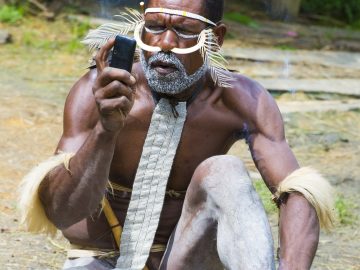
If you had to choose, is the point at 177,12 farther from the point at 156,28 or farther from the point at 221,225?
the point at 221,225

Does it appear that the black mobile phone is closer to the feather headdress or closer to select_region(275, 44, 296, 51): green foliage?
the feather headdress

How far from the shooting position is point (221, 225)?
3.39 m

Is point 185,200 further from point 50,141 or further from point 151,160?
point 50,141

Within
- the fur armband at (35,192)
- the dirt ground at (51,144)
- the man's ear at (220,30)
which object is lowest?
the dirt ground at (51,144)

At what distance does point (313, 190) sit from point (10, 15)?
7061 millimetres

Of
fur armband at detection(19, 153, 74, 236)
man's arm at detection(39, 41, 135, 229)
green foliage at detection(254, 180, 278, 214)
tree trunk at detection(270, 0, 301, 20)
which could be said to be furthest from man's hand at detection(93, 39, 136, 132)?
tree trunk at detection(270, 0, 301, 20)

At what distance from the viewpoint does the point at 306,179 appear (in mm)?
3541

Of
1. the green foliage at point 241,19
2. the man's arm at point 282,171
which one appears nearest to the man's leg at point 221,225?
the man's arm at point 282,171

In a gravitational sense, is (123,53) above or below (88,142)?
above

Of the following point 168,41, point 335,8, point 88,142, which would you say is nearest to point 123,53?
point 88,142

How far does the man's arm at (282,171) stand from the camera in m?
3.41

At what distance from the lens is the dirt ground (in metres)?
5.07

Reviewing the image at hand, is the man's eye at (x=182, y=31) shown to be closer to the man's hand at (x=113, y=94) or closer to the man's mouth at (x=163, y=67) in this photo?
the man's mouth at (x=163, y=67)

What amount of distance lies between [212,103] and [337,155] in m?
3.36
